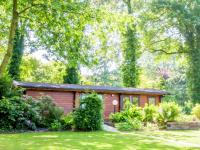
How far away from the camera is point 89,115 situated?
1612cm

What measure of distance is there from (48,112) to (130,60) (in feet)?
56.3

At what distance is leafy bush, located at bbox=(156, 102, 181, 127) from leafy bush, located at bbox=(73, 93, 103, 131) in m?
4.33

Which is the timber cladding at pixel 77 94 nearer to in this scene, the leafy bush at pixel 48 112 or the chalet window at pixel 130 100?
the chalet window at pixel 130 100

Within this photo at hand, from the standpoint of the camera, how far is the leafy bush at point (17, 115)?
15.5m

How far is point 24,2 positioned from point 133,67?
942 inches

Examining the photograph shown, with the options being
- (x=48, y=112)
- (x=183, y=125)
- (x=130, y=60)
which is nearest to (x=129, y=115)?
(x=183, y=125)

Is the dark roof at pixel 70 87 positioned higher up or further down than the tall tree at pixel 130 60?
further down

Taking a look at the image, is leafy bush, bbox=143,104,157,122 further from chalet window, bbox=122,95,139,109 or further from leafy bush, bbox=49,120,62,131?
leafy bush, bbox=49,120,62,131

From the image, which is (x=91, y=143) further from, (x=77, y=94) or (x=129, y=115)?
(x=77, y=94)

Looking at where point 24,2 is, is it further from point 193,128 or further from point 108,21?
point 193,128

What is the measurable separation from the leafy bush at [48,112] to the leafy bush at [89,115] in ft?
4.32

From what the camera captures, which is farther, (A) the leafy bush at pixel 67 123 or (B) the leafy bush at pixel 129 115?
(B) the leafy bush at pixel 129 115

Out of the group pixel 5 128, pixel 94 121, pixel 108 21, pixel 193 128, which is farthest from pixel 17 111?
pixel 193 128

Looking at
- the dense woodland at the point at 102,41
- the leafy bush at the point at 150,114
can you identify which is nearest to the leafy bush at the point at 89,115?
the dense woodland at the point at 102,41
